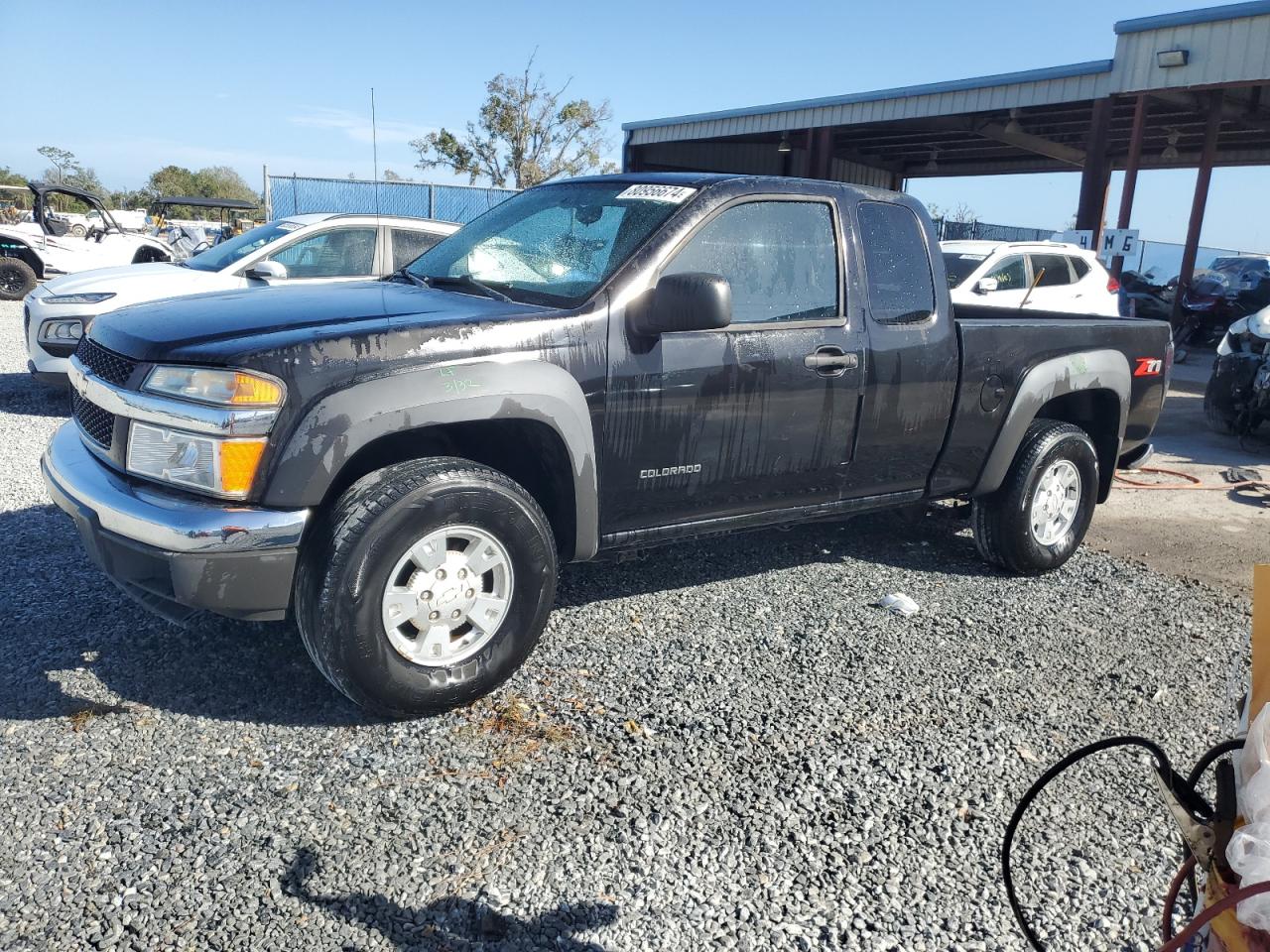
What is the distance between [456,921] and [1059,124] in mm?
22396

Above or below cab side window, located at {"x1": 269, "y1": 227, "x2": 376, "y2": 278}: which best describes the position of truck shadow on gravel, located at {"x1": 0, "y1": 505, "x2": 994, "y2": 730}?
below

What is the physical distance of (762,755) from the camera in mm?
3195

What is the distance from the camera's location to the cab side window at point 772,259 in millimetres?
3889

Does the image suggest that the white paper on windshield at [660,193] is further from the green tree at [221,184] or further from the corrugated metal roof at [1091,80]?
the green tree at [221,184]

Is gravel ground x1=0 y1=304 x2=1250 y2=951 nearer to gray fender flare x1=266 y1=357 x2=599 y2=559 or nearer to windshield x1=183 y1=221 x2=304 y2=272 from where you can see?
gray fender flare x1=266 y1=357 x2=599 y2=559

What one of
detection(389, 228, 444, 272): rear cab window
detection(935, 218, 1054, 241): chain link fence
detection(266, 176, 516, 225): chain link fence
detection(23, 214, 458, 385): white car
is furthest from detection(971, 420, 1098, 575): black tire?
detection(935, 218, 1054, 241): chain link fence

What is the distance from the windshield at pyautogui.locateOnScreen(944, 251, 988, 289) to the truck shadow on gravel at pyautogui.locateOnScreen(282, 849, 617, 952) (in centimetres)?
954

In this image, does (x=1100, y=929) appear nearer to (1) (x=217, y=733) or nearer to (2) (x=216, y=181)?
(1) (x=217, y=733)

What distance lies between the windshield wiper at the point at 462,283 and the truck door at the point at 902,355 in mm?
1586

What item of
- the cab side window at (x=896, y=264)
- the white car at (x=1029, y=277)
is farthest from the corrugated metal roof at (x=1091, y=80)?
the cab side window at (x=896, y=264)

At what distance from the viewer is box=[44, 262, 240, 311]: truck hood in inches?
302

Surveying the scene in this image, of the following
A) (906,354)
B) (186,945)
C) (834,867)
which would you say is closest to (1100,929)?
(834,867)

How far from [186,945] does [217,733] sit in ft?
3.26

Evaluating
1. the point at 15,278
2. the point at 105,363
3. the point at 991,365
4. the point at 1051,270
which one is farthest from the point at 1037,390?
the point at 15,278
